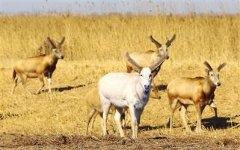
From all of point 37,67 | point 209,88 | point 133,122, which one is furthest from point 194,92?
point 37,67

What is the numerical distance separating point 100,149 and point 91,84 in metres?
11.2

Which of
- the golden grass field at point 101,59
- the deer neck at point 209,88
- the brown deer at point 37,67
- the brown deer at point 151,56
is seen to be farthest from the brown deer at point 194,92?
the brown deer at point 37,67

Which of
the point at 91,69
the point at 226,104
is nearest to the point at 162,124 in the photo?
the point at 226,104

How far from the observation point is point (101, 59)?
25953 mm

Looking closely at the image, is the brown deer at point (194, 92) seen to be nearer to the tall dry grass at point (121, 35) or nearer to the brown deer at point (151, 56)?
the brown deer at point (151, 56)

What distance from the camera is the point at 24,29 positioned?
93.6 ft

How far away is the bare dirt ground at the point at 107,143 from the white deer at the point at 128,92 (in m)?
1.56

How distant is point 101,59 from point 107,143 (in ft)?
49.5

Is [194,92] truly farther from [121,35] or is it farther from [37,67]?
[121,35]

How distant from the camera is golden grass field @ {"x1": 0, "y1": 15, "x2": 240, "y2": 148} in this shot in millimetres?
16891

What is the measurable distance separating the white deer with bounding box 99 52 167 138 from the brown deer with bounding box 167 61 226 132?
7.02ft

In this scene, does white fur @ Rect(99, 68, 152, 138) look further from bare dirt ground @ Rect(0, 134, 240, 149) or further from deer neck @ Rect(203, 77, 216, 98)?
deer neck @ Rect(203, 77, 216, 98)

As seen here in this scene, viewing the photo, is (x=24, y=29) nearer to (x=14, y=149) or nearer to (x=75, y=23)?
(x=75, y=23)

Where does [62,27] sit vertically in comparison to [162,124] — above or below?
above
